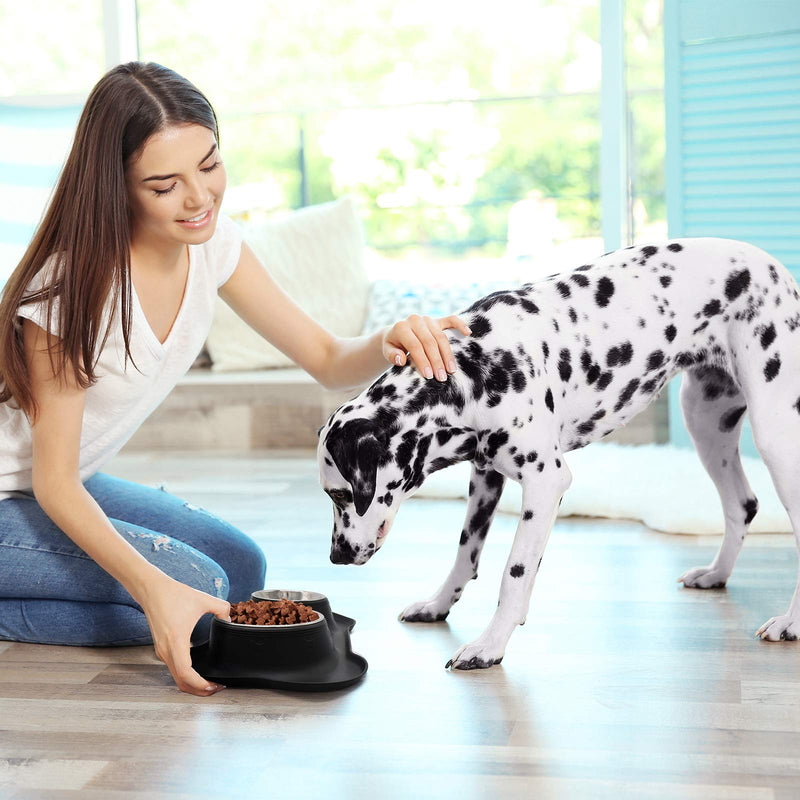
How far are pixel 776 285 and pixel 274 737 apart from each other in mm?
1355

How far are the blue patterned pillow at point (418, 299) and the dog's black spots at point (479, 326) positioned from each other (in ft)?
9.28

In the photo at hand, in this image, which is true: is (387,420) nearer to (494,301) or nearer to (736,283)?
(494,301)

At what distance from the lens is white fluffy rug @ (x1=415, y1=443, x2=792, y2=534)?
320cm

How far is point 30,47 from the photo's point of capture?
36.1 feet

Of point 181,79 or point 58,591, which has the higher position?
point 181,79

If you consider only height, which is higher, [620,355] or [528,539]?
[620,355]

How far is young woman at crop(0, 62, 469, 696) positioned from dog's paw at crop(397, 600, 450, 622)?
418 mm

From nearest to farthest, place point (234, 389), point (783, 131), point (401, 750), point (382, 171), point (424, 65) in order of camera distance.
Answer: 1. point (401, 750)
2. point (783, 131)
3. point (234, 389)
4. point (382, 171)
5. point (424, 65)

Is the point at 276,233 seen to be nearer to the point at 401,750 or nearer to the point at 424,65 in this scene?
the point at 401,750

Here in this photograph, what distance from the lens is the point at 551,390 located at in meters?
2.05

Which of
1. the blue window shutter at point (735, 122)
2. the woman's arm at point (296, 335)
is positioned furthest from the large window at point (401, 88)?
the woman's arm at point (296, 335)

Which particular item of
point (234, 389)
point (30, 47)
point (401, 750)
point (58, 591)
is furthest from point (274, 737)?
point (30, 47)

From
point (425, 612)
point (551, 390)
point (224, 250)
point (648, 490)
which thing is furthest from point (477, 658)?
point (648, 490)

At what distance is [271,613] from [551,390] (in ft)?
2.28
